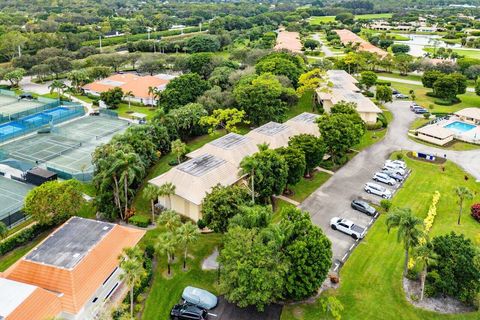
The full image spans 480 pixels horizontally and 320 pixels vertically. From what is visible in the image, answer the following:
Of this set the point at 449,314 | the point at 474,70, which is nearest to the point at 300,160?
the point at 449,314

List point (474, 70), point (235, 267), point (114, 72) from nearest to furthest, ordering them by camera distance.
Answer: point (235, 267)
point (474, 70)
point (114, 72)

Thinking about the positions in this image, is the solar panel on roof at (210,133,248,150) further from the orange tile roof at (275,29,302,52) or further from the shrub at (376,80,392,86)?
the orange tile roof at (275,29,302,52)

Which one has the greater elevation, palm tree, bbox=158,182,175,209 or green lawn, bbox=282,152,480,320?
palm tree, bbox=158,182,175,209

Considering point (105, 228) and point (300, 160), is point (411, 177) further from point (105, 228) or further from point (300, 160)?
point (105, 228)

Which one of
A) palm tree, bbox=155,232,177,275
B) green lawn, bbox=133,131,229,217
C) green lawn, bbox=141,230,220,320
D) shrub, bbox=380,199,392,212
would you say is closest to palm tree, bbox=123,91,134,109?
green lawn, bbox=133,131,229,217

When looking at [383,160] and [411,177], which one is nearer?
[411,177]

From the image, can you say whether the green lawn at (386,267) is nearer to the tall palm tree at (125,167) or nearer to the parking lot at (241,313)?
the parking lot at (241,313)

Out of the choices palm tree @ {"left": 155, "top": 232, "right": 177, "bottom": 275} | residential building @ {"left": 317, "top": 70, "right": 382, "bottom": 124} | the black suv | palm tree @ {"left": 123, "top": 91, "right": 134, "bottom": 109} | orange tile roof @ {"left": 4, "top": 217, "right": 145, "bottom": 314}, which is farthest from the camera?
palm tree @ {"left": 123, "top": 91, "right": 134, "bottom": 109}
